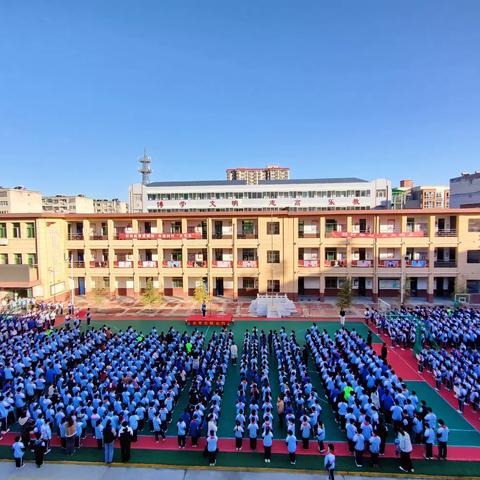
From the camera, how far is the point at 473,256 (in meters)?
34.7

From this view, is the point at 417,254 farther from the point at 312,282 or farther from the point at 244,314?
the point at 244,314

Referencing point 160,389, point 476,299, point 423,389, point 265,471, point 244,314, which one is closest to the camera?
point 265,471

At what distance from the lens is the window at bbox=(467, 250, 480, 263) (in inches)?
1362

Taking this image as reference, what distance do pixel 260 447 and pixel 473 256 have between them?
31.4m

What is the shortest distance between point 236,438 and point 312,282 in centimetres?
2640

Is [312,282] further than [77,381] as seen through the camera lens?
Yes

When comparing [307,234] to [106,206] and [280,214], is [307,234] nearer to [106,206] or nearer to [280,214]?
[280,214]

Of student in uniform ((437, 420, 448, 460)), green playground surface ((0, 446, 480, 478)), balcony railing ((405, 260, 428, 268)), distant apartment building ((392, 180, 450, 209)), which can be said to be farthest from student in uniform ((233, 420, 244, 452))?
distant apartment building ((392, 180, 450, 209))

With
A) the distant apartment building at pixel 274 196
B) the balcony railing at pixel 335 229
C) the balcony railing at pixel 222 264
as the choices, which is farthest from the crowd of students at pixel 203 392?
the distant apartment building at pixel 274 196

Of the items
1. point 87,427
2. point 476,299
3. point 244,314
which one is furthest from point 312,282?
point 87,427

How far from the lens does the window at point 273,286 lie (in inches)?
1441

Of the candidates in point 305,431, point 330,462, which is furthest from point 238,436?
point 330,462

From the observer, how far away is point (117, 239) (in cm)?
3812

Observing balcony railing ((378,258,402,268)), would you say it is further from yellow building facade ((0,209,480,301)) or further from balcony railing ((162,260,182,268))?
balcony railing ((162,260,182,268))
